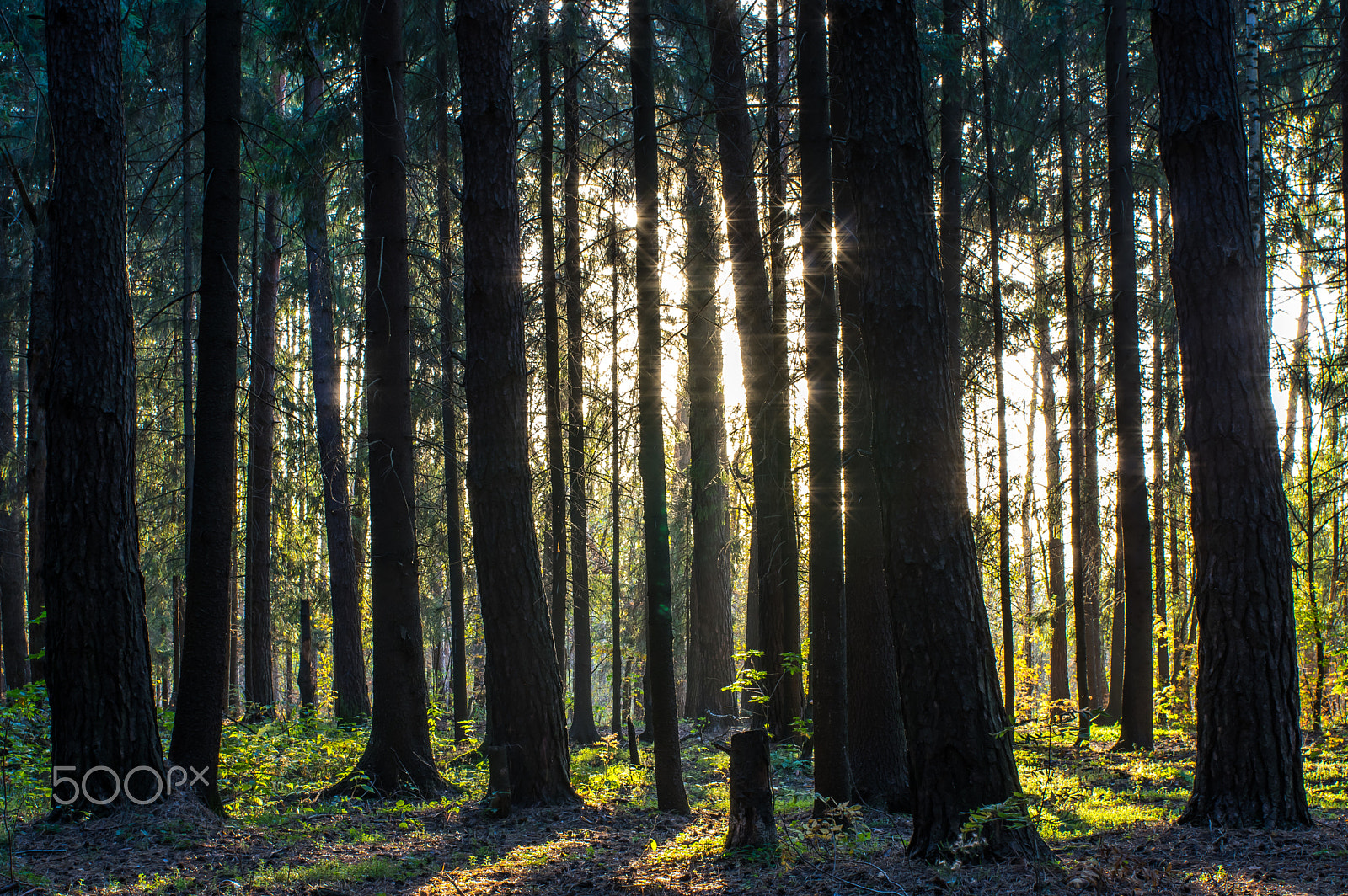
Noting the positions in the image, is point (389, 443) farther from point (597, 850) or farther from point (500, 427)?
→ point (597, 850)

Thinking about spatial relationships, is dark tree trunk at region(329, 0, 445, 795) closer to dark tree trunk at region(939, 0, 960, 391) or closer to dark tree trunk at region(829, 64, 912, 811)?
dark tree trunk at region(829, 64, 912, 811)

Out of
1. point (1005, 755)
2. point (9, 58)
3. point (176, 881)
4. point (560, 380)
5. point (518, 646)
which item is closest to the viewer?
point (1005, 755)

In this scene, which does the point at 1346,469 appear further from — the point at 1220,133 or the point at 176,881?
the point at 176,881

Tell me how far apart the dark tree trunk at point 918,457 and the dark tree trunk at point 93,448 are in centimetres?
579

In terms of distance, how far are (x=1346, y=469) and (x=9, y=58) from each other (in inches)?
954

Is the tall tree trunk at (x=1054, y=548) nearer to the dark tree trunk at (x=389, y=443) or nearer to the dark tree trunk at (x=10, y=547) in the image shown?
the dark tree trunk at (x=389, y=443)

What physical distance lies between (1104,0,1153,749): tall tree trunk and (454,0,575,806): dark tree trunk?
26.6ft

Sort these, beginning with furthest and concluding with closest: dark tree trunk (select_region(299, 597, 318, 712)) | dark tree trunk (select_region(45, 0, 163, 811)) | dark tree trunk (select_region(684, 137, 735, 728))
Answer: dark tree trunk (select_region(299, 597, 318, 712)) → dark tree trunk (select_region(684, 137, 735, 728)) → dark tree trunk (select_region(45, 0, 163, 811))

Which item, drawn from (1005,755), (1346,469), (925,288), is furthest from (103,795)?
(1346,469)

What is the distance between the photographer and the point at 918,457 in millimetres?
4945

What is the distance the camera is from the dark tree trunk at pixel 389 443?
844 centimetres

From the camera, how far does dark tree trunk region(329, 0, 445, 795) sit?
8438 mm

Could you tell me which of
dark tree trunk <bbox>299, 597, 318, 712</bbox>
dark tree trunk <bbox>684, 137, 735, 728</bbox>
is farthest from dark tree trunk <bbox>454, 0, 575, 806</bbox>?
dark tree trunk <bbox>299, 597, 318, 712</bbox>

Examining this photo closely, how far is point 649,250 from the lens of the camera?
7.06 m
